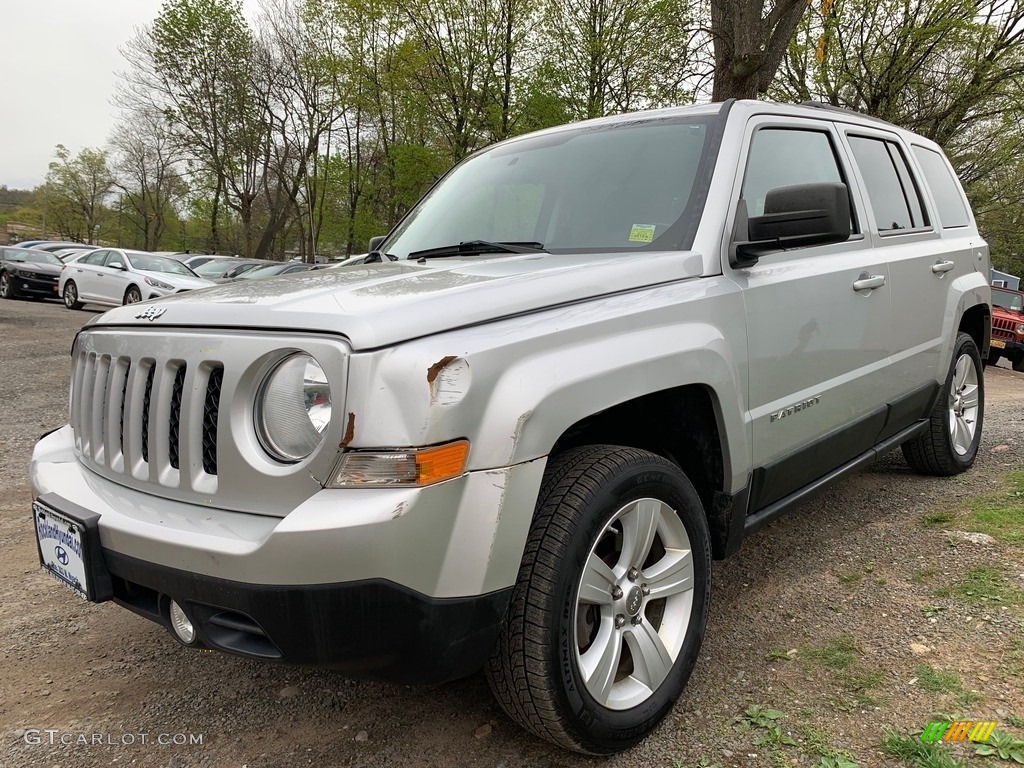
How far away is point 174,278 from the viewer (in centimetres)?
1427

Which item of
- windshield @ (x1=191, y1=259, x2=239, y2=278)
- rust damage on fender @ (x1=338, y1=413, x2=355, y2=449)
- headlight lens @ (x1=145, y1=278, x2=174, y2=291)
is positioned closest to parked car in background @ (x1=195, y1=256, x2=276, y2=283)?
windshield @ (x1=191, y1=259, x2=239, y2=278)

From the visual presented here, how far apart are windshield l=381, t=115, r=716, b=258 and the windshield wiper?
41 millimetres

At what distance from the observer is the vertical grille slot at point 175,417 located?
1.83m

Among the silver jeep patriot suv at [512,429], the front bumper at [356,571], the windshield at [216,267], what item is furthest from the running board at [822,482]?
the windshield at [216,267]

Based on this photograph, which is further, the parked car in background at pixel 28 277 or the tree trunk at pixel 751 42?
the parked car in background at pixel 28 277

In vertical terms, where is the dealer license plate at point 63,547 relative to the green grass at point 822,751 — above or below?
above

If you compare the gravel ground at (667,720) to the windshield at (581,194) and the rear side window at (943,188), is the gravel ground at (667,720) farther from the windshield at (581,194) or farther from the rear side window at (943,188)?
the rear side window at (943,188)

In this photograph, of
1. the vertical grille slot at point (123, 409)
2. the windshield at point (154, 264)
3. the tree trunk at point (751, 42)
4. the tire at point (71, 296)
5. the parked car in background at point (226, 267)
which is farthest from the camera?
the parked car in background at point (226, 267)

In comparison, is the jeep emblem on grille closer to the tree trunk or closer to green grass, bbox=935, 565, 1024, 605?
green grass, bbox=935, 565, 1024, 605

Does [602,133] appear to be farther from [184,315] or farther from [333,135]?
[333,135]

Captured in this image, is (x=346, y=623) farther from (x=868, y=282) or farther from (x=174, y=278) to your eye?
(x=174, y=278)

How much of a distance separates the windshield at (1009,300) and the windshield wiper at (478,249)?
1529cm

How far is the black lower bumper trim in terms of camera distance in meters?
1.57

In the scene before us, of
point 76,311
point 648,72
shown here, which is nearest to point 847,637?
point 648,72
